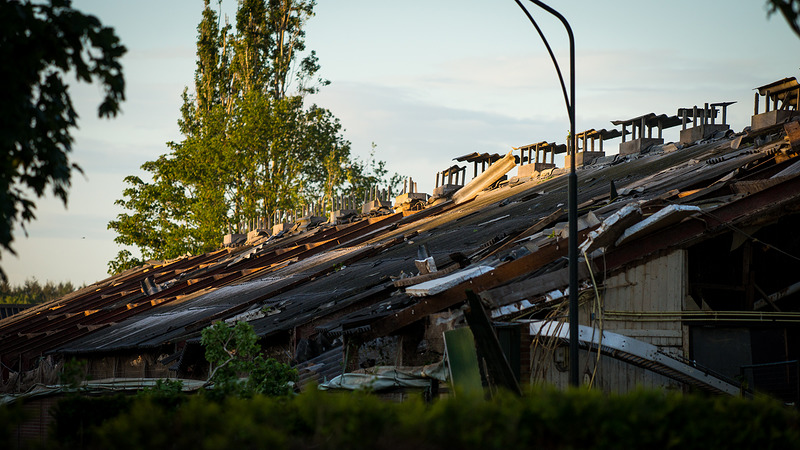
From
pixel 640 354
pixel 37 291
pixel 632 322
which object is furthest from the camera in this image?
pixel 37 291

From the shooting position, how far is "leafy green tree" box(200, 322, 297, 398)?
12484 mm

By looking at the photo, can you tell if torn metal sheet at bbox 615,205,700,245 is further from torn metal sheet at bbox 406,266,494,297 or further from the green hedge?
the green hedge

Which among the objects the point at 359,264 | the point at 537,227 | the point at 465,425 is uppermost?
the point at 537,227

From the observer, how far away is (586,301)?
12938 millimetres

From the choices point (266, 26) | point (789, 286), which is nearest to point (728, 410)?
point (789, 286)

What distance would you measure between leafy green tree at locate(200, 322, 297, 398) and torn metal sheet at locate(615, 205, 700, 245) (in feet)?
17.6

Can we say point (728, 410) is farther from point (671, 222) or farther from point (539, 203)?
point (539, 203)

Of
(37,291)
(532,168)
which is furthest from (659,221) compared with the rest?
(37,291)

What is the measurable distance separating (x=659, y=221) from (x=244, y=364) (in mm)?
6448

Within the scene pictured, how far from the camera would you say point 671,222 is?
42.3ft

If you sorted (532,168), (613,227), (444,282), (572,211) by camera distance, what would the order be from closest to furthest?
(572,211), (613,227), (444,282), (532,168)

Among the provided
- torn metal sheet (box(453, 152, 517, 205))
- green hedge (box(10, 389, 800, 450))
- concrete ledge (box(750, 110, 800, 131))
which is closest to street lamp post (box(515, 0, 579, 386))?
green hedge (box(10, 389, 800, 450))

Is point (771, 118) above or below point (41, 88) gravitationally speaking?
above

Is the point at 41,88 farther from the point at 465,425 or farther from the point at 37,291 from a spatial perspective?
the point at 37,291
